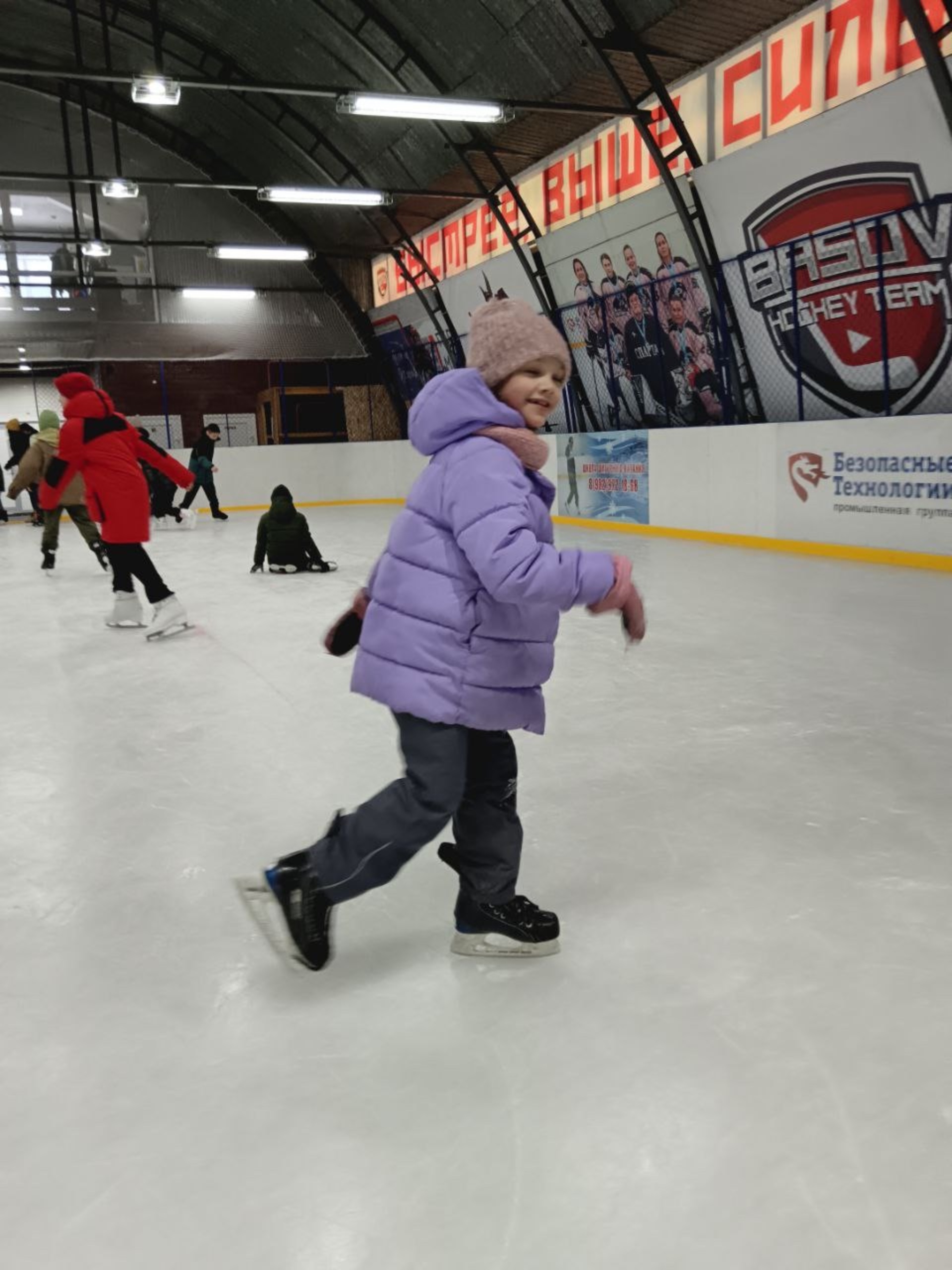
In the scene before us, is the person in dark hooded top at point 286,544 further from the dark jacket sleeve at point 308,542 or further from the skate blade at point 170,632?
the skate blade at point 170,632

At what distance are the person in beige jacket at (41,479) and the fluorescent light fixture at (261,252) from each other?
649cm

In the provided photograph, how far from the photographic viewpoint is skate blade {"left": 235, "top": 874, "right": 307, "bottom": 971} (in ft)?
5.87

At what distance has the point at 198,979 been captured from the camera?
5.99 ft

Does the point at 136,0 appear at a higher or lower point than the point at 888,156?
higher

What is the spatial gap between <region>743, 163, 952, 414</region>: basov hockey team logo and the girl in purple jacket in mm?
6833

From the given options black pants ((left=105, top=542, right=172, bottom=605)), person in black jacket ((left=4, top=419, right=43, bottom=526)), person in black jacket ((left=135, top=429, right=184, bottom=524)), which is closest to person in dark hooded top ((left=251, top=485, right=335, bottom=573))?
black pants ((left=105, top=542, right=172, bottom=605))

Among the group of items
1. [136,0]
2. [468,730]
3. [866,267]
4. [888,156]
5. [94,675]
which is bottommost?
[94,675]

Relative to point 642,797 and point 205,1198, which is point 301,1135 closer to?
point 205,1198

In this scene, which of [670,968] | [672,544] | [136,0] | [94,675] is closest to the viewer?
[670,968]

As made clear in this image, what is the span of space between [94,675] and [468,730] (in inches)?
125

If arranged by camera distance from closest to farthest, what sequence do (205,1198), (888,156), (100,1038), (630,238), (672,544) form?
(205,1198) < (100,1038) < (888,156) < (672,544) < (630,238)

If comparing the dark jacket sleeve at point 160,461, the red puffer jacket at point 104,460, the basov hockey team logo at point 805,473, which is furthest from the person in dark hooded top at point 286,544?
the basov hockey team logo at point 805,473

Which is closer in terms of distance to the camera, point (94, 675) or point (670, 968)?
point (670, 968)

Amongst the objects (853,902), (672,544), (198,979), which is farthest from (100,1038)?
(672,544)
